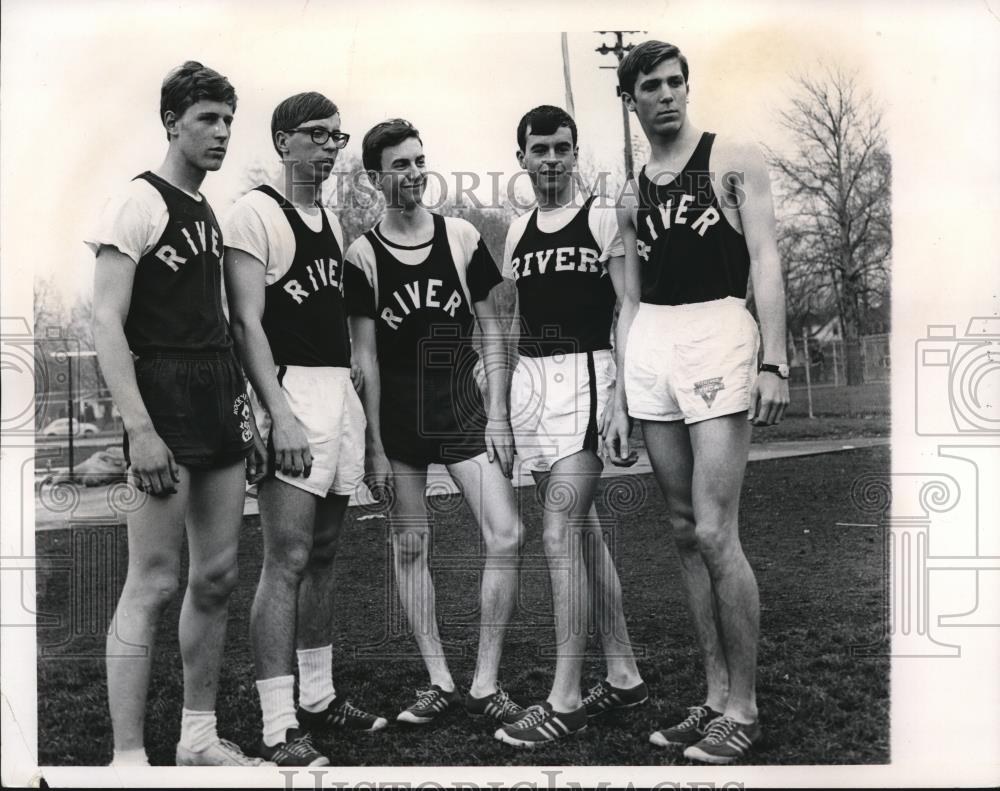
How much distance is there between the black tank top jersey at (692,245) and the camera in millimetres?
3369

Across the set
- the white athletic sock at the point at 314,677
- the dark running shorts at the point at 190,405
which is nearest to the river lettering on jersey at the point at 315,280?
the dark running shorts at the point at 190,405

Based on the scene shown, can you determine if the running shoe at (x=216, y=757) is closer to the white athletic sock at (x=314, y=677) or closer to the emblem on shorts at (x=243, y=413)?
the white athletic sock at (x=314, y=677)

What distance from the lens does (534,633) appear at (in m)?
3.72

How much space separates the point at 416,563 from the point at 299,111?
1.74 meters

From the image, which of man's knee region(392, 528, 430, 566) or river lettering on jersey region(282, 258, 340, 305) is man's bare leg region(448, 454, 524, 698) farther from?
river lettering on jersey region(282, 258, 340, 305)

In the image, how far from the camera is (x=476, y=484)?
367 cm

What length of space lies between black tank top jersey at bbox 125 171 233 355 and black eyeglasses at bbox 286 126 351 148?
1.84 feet

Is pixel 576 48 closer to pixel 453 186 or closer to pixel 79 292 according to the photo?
pixel 453 186

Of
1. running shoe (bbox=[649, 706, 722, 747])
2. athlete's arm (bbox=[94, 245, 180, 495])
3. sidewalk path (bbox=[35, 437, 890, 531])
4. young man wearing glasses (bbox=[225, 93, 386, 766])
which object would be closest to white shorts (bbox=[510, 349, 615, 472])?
sidewalk path (bbox=[35, 437, 890, 531])

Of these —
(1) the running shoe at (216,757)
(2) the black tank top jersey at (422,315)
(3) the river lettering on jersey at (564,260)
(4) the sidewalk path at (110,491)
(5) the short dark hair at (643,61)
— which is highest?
(5) the short dark hair at (643,61)

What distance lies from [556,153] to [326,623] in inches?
76.8

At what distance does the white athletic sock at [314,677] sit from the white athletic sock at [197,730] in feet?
1.12

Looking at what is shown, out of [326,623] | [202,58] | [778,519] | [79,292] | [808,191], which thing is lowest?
[326,623]

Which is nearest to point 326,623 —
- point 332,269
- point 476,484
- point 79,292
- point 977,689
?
point 476,484
